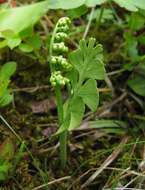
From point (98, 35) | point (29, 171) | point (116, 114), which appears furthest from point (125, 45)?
point (29, 171)

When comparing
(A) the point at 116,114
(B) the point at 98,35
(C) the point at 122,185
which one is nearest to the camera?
(C) the point at 122,185

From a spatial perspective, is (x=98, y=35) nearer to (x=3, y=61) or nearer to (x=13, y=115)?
(x=3, y=61)

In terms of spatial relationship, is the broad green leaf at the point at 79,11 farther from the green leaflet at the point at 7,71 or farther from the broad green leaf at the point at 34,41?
the green leaflet at the point at 7,71

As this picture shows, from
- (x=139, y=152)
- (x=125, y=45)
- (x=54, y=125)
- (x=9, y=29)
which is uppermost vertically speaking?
(x=9, y=29)

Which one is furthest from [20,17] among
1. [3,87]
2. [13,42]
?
[3,87]

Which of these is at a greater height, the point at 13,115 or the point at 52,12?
the point at 52,12

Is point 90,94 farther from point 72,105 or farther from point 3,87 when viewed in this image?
point 3,87

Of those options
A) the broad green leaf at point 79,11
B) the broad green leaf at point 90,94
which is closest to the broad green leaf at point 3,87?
the broad green leaf at point 90,94

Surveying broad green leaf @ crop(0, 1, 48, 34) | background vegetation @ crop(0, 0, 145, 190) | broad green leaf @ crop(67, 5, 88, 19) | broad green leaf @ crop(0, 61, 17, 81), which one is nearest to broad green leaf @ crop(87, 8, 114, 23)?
background vegetation @ crop(0, 0, 145, 190)

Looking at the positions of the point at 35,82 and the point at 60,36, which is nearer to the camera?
the point at 60,36
